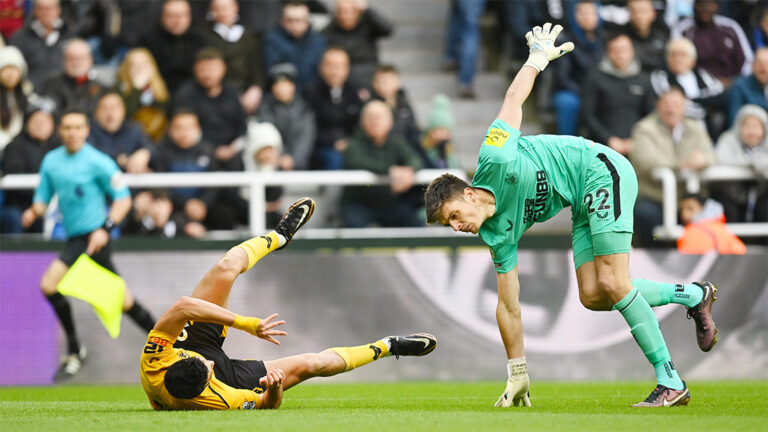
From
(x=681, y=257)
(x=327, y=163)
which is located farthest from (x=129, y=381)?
(x=681, y=257)

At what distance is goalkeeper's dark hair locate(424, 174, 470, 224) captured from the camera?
293 inches

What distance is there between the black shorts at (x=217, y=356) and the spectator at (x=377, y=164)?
15.8 ft

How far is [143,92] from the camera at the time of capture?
1366 centimetres

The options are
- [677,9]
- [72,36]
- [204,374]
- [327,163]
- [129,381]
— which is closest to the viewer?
[204,374]

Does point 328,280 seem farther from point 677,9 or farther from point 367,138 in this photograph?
point 677,9

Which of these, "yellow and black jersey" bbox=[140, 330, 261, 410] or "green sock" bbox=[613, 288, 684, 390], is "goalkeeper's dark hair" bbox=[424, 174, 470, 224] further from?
"yellow and black jersey" bbox=[140, 330, 261, 410]

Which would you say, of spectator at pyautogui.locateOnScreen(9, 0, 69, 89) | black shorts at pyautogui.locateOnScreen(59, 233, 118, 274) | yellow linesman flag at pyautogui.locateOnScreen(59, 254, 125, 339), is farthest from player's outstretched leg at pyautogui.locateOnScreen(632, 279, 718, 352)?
spectator at pyautogui.locateOnScreen(9, 0, 69, 89)

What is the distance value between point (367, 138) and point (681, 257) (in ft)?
11.8

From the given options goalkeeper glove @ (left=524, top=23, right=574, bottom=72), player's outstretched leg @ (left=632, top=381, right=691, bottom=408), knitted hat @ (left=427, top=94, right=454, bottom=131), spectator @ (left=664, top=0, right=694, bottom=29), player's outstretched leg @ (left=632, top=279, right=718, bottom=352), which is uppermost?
goalkeeper glove @ (left=524, top=23, right=574, bottom=72)

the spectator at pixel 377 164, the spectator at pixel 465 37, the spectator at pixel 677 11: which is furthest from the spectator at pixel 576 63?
the spectator at pixel 377 164

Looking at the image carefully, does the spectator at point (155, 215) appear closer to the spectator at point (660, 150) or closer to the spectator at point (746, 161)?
the spectator at point (660, 150)

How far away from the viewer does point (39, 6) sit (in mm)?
14797

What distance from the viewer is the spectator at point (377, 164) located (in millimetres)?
12820

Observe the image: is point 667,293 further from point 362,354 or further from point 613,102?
point 613,102
